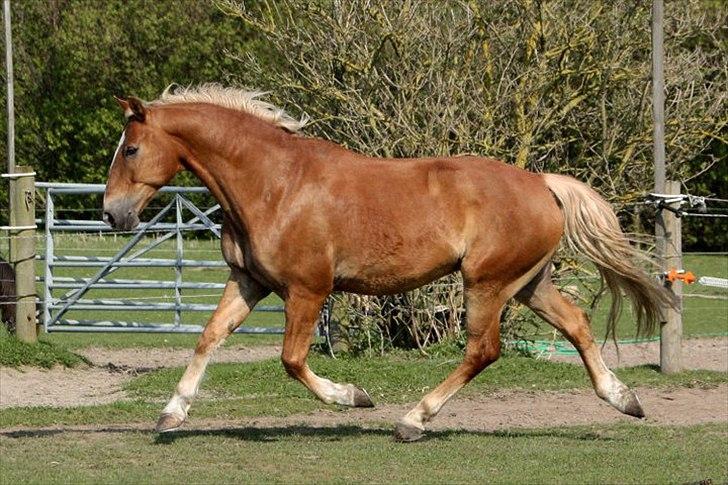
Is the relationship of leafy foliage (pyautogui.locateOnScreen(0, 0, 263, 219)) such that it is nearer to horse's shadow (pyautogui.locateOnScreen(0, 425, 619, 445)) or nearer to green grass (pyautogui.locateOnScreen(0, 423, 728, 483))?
horse's shadow (pyautogui.locateOnScreen(0, 425, 619, 445))

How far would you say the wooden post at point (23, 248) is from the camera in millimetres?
13516

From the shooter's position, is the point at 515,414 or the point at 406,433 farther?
the point at 515,414

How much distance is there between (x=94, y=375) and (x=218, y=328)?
16.0ft

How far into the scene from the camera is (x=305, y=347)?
8852 mm

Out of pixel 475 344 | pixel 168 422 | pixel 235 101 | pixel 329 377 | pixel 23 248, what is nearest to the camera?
pixel 168 422

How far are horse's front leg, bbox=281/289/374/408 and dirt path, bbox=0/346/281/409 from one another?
11.4 feet

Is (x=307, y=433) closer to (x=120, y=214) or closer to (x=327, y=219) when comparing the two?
(x=327, y=219)

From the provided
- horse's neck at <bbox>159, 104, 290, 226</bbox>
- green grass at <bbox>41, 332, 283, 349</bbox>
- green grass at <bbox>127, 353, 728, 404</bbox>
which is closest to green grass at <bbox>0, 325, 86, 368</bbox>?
green grass at <bbox>127, 353, 728, 404</bbox>

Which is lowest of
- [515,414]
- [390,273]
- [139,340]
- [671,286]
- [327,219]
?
[515,414]

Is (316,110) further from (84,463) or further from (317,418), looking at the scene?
(84,463)

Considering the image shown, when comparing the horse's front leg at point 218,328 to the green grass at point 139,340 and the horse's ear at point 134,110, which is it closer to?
the horse's ear at point 134,110

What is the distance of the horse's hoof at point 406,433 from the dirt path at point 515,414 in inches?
41.9

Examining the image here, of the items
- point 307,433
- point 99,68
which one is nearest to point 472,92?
point 307,433

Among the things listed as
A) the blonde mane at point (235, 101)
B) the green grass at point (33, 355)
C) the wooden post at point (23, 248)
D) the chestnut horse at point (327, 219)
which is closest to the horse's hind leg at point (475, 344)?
the chestnut horse at point (327, 219)
